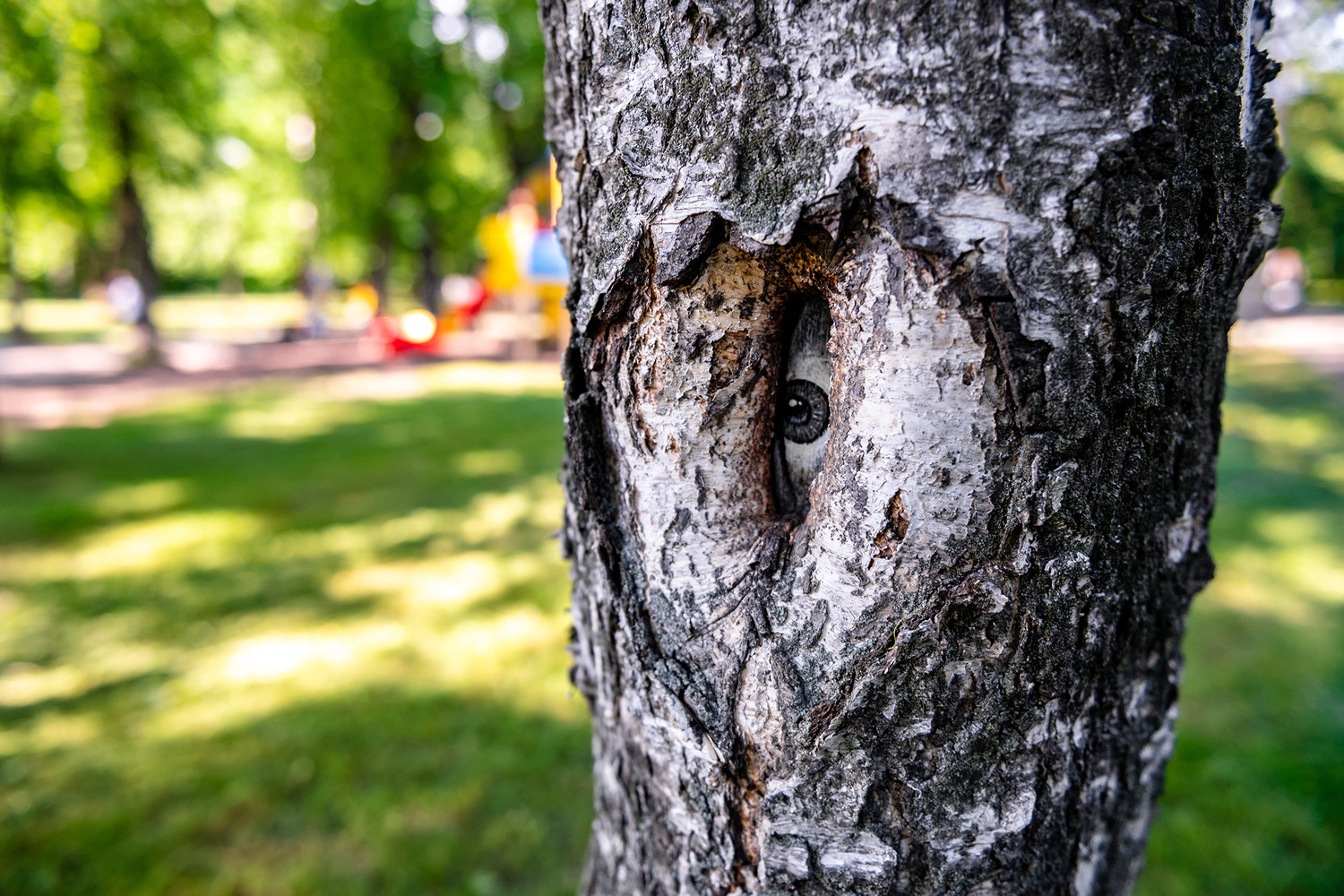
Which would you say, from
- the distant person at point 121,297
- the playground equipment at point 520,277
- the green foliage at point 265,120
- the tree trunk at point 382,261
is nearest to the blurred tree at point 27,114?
the green foliage at point 265,120

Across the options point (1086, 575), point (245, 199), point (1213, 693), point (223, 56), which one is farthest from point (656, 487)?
point (245, 199)

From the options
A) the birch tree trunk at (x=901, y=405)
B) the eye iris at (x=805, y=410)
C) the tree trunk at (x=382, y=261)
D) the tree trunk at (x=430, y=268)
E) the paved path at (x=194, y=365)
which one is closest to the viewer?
the birch tree trunk at (x=901, y=405)

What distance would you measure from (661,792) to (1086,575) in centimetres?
69

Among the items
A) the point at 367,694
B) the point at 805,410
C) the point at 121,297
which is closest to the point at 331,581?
the point at 367,694

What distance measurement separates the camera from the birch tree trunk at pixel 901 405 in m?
0.88

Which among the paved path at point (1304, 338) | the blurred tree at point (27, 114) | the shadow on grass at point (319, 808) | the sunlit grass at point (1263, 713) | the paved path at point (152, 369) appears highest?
the blurred tree at point (27, 114)

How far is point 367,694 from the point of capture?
12.5 feet

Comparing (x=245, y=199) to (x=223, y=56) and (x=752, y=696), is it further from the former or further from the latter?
(x=752, y=696)

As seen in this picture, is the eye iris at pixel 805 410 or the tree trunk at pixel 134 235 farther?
the tree trunk at pixel 134 235

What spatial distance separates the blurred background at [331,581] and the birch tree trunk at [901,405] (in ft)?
2.02

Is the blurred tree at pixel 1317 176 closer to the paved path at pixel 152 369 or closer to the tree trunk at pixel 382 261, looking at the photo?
the paved path at pixel 152 369

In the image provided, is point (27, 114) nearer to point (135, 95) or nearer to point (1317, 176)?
point (135, 95)

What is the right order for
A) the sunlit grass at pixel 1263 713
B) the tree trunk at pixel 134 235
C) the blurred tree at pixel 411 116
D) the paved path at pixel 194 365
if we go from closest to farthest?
the sunlit grass at pixel 1263 713
the paved path at pixel 194 365
the tree trunk at pixel 134 235
the blurred tree at pixel 411 116

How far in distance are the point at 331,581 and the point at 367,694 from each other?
1.50 metres
